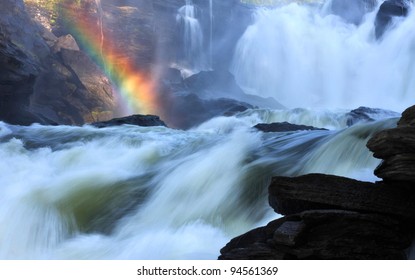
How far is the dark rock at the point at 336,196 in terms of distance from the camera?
4199mm

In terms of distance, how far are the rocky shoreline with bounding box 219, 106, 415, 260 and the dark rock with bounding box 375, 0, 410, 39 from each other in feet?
128

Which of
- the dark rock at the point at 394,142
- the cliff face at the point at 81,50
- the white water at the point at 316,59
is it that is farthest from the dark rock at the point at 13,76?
the white water at the point at 316,59

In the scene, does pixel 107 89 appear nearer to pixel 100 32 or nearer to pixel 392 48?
pixel 100 32

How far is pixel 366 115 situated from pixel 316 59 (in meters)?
32.0

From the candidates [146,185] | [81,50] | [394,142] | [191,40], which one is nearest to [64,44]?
[81,50]

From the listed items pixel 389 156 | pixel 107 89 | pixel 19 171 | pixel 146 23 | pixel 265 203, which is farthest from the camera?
pixel 146 23

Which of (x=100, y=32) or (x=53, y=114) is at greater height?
(x=100, y=32)

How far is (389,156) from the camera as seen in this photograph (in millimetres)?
4324

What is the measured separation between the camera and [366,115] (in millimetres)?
19422

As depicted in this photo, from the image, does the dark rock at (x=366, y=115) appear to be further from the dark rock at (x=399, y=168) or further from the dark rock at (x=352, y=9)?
the dark rock at (x=352, y=9)

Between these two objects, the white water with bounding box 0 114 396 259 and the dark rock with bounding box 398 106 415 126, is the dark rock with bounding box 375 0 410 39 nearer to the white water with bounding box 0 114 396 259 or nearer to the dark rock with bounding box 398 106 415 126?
the white water with bounding box 0 114 396 259

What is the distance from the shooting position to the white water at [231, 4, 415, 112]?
39.7 metres

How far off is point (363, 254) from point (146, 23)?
43.0 m
